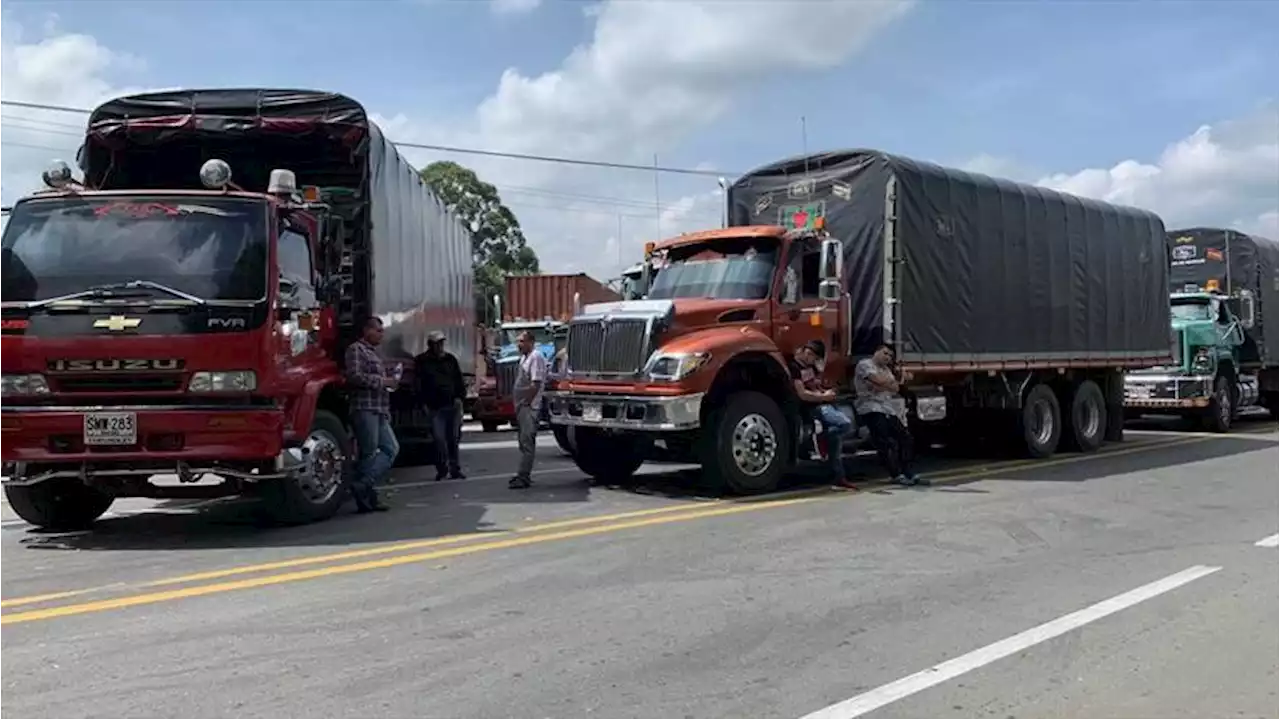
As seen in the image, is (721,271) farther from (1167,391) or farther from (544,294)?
(544,294)

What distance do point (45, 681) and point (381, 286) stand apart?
649cm

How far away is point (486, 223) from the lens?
64.5 metres

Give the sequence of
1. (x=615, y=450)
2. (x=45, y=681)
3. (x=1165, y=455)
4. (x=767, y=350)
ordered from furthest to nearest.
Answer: (x=1165, y=455) → (x=615, y=450) → (x=767, y=350) → (x=45, y=681)

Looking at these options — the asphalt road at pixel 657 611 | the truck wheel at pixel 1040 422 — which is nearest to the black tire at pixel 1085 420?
the truck wheel at pixel 1040 422

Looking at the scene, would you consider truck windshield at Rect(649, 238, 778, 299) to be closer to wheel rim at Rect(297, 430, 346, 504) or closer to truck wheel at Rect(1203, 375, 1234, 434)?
wheel rim at Rect(297, 430, 346, 504)

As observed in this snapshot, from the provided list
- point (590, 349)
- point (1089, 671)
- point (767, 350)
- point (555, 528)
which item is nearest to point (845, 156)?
point (767, 350)

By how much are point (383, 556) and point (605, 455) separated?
4.52 meters

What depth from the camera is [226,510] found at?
33.6ft

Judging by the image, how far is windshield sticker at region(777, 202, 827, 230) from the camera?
12.9m

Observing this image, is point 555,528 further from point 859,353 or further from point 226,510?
point 859,353

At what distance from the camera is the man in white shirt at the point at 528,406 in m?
→ 11.7

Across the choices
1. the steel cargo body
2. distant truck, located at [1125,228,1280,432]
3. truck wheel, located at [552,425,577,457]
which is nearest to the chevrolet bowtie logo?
truck wheel, located at [552,425,577,457]

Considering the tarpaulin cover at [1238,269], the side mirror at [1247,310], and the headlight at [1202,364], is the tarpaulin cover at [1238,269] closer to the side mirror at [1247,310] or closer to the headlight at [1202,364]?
the side mirror at [1247,310]

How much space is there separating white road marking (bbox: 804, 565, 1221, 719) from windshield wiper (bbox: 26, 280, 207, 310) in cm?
578
